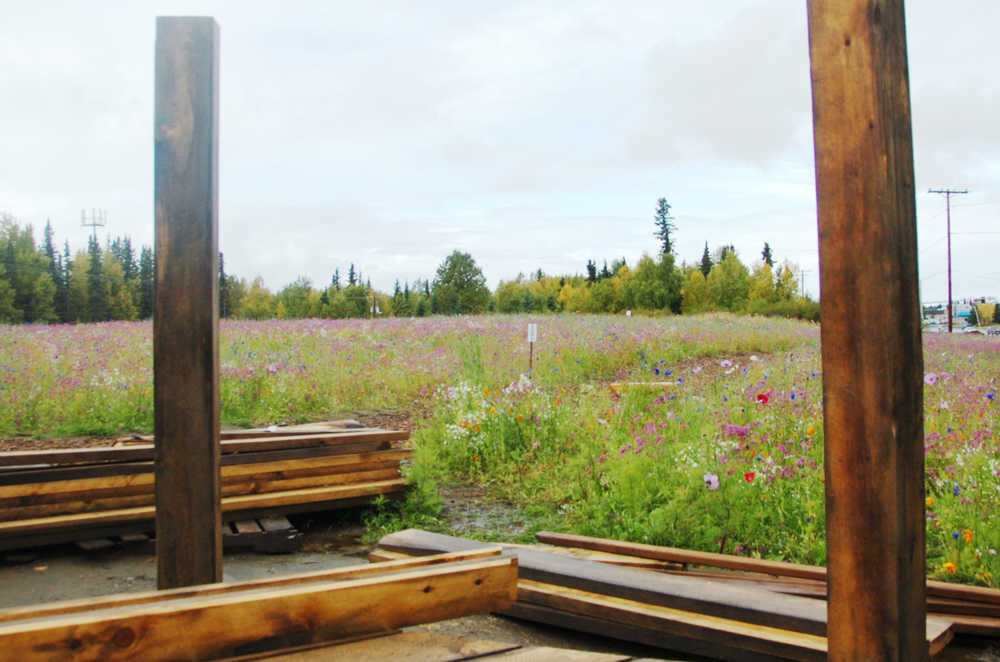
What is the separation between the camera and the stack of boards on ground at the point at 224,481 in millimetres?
4738

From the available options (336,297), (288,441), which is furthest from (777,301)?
(288,441)

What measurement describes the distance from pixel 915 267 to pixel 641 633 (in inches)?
74.9

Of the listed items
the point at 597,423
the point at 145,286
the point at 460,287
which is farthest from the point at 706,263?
the point at 597,423

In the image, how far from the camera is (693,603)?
2.96m

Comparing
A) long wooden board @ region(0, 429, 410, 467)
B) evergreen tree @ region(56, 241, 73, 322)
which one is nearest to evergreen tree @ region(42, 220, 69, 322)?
evergreen tree @ region(56, 241, 73, 322)

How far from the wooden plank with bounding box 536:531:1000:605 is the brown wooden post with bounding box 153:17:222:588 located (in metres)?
2.58

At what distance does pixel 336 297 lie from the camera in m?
71.1

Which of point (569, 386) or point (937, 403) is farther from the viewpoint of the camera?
point (569, 386)

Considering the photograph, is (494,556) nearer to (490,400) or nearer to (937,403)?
(490,400)

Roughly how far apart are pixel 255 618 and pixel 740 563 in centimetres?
272

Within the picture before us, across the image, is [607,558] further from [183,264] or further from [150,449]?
[150,449]

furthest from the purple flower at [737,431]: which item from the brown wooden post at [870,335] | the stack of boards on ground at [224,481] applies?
the brown wooden post at [870,335]

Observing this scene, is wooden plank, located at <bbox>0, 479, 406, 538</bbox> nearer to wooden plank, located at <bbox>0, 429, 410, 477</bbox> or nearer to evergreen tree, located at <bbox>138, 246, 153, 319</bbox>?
wooden plank, located at <bbox>0, 429, 410, 477</bbox>

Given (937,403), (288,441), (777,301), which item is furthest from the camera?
(777,301)
